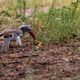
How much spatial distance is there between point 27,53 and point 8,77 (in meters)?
1.24

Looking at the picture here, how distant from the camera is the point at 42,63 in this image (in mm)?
6461

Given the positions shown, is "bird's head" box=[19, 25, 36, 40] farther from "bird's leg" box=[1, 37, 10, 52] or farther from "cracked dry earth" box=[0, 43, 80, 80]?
"bird's leg" box=[1, 37, 10, 52]

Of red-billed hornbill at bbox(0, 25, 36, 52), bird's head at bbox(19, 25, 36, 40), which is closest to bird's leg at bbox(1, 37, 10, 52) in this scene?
red-billed hornbill at bbox(0, 25, 36, 52)

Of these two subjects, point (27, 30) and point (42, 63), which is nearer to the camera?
point (42, 63)

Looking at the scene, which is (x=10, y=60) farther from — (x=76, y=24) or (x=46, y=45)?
(x=76, y=24)

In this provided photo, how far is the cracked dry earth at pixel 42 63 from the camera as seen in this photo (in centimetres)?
587

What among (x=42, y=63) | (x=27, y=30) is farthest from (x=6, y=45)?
(x=42, y=63)

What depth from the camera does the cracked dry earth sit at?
587 cm

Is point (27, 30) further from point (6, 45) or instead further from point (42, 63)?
point (42, 63)

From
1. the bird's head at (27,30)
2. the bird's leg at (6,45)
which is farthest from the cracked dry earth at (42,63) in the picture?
the bird's head at (27,30)

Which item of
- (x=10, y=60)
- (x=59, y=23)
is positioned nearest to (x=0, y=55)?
(x=10, y=60)

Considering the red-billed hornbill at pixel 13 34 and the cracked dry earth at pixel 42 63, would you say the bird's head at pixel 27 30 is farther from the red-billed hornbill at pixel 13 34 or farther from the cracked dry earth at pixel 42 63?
the cracked dry earth at pixel 42 63

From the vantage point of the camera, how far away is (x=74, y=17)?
8219 mm

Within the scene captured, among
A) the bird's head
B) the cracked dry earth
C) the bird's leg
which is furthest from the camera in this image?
the bird's head
